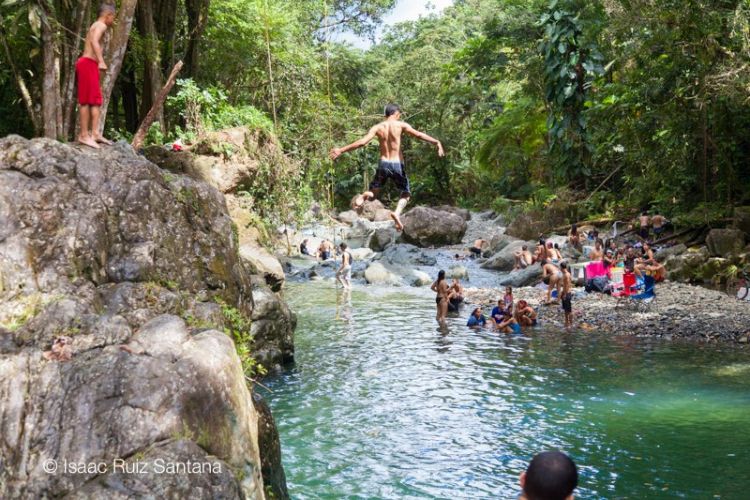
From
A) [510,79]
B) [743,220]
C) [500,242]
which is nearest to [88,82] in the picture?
[743,220]

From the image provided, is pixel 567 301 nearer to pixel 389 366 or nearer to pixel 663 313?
pixel 663 313

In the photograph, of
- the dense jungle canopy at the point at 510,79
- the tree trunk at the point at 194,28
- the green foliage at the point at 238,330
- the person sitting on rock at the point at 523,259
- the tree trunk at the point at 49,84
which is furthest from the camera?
the person sitting on rock at the point at 523,259

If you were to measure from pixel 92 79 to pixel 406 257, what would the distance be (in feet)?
70.9

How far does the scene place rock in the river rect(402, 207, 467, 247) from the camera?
3509 centimetres

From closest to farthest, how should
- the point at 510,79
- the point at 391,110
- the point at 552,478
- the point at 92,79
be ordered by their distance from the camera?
the point at 552,478, the point at 92,79, the point at 391,110, the point at 510,79

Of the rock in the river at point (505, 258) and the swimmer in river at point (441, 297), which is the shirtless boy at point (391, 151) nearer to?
the swimmer in river at point (441, 297)

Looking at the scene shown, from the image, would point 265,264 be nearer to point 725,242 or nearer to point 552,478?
point 725,242

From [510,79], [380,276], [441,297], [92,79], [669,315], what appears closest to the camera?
[92,79]

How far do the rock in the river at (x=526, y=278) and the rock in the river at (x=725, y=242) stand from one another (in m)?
5.29

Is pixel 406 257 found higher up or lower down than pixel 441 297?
higher up

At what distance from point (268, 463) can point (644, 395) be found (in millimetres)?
7407

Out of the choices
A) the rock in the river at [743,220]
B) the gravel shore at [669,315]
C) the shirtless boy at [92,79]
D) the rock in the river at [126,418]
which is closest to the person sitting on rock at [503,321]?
the gravel shore at [669,315]

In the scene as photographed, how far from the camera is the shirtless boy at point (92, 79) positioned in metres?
8.26

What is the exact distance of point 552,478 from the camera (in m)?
3.40
